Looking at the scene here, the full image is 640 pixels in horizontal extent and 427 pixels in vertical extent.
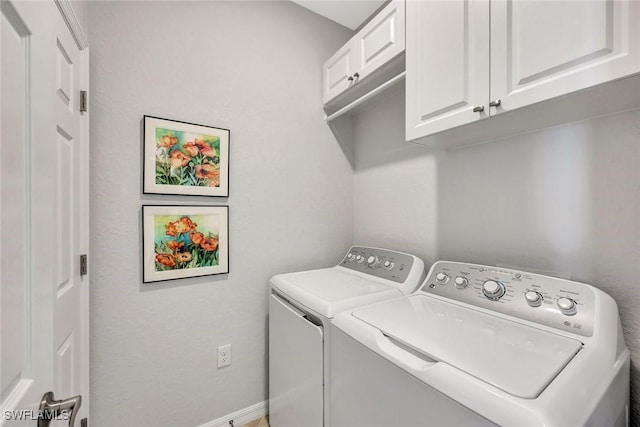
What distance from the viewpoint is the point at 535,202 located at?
119 cm

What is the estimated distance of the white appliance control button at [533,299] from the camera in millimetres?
974

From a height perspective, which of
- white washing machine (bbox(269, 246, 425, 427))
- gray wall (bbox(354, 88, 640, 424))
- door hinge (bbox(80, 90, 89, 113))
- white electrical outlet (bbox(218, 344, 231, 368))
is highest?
door hinge (bbox(80, 90, 89, 113))

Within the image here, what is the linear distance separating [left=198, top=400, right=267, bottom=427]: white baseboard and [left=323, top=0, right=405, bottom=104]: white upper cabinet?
2159 millimetres

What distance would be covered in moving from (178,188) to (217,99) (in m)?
0.60

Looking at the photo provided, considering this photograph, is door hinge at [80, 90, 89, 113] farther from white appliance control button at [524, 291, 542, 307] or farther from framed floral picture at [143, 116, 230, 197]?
white appliance control button at [524, 291, 542, 307]

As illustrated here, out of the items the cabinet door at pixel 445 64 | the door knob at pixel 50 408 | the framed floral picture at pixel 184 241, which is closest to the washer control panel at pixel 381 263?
the cabinet door at pixel 445 64

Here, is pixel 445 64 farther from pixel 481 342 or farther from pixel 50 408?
pixel 50 408

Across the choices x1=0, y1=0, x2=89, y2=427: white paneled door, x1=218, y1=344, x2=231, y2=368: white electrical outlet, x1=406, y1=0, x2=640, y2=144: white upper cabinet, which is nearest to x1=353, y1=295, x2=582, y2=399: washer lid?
x1=406, y1=0, x2=640, y2=144: white upper cabinet

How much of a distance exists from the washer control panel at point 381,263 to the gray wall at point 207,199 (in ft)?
0.92

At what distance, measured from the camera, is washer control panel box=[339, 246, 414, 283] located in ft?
4.91

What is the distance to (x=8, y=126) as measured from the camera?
0.48 meters

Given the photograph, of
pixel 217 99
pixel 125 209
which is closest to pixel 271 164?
pixel 217 99

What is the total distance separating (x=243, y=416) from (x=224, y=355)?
1.41ft

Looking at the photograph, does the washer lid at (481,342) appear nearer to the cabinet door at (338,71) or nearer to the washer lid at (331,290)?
the washer lid at (331,290)
